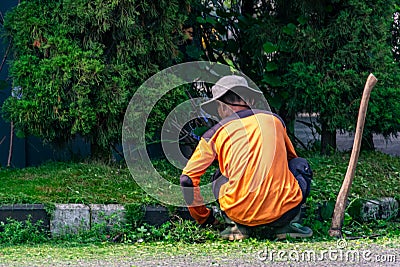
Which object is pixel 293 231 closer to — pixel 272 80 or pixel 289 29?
pixel 272 80

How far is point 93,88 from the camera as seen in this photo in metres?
7.29

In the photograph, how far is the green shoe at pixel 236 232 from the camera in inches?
238

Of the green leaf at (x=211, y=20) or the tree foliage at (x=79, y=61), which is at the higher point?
the green leaf at (x=211, y=20)

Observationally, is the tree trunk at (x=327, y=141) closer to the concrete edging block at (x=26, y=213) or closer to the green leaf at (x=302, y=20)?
the green leaf at (x=302, y=20)

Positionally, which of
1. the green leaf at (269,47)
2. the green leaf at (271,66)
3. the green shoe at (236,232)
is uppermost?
the green leaf at (269,47)

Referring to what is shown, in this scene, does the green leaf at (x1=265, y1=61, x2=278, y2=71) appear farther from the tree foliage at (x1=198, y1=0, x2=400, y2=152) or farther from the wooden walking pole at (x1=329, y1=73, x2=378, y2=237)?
the wooden walking pole at (x1=329, y1=73, x2=378, y2=237)

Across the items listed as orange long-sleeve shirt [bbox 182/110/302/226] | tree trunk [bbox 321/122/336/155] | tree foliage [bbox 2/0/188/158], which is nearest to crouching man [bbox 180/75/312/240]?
orange long-sleeve shirt [bbox 182/110/302/226]

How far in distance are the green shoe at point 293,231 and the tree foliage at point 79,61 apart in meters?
2.08

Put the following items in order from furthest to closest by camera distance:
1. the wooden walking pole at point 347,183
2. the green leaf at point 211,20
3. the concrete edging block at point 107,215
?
the green leaf at point 211,20 → the concrete edging block at point 107,215 → the wooden walking pole at point 347,183

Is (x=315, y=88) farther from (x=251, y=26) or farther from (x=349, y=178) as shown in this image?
(x=349, y=178)

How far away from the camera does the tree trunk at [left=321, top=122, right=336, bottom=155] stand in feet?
28.9
